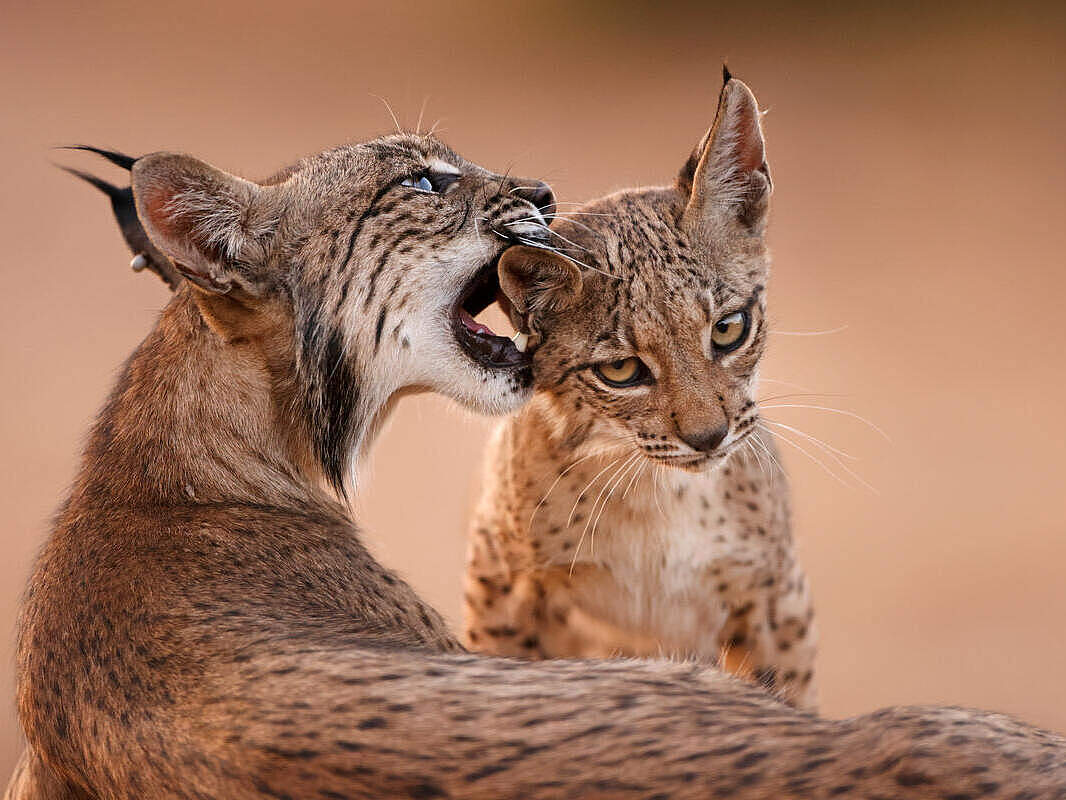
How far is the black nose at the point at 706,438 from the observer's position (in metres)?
3.55

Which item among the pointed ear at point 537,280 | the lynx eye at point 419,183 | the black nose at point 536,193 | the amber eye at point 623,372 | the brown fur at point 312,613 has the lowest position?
the brown fur at point 312,613

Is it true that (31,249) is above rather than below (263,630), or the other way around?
above

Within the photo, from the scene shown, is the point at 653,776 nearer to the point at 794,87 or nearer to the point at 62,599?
the point at 62,599

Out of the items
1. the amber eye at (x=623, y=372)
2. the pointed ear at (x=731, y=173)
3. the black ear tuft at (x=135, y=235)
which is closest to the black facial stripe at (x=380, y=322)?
the amber eye at (x=623, y=372)

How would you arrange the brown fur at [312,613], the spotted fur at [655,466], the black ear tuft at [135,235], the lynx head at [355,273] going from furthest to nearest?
1. the black ear tuft at [135,235]
2. the spotted fur at [655,466]
3. the lynx head at [355,273]
4. the brown fur at [312,613]

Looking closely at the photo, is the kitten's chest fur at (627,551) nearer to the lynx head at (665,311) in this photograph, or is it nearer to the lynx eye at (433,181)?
the lynx head at (665,311)

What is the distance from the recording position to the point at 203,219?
10.2 feet

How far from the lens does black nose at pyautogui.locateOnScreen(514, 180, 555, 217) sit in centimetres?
369

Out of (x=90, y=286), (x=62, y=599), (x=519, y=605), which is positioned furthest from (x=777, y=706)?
(x=90, y=286)

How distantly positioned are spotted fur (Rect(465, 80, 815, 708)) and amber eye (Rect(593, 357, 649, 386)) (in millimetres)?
25

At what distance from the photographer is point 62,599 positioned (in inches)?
114

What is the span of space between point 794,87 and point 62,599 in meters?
9.74

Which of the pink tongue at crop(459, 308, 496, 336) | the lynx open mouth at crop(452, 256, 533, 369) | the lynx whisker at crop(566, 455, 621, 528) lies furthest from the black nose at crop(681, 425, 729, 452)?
the pink tongue at crop(459, 308, 496, 336)

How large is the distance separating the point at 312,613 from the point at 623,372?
47.1 inches
